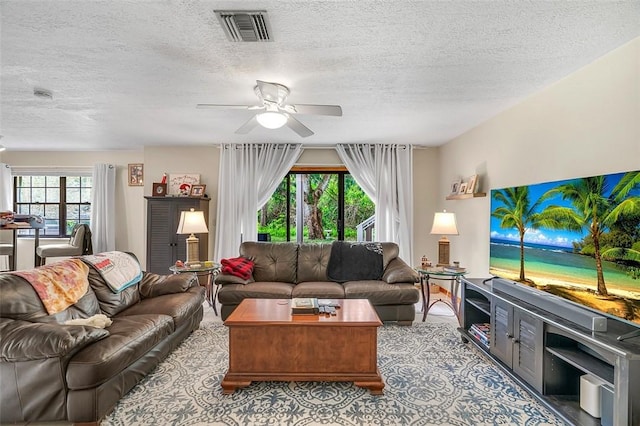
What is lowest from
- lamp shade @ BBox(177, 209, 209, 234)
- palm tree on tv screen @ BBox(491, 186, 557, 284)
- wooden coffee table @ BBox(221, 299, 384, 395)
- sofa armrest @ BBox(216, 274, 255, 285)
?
wooden coffee table @ BBox(221, 299, 384, 395)

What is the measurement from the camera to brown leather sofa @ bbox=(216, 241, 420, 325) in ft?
11.9

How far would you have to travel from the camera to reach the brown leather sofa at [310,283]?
3.63 metres

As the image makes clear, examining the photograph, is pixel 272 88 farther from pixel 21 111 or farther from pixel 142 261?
pixel 142 261

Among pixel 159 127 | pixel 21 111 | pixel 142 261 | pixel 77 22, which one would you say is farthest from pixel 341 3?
pixel 142 261

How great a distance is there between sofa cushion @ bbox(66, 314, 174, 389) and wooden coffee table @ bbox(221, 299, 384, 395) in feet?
1.98

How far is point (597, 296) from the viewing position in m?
2.07

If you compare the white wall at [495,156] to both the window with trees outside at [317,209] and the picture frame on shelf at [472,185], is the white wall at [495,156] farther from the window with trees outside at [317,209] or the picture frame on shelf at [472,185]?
the window with trees outside at [317,209]

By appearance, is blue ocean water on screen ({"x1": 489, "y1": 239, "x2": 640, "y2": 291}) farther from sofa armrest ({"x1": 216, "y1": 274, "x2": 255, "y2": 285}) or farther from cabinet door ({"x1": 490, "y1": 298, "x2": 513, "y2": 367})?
sofa armrest ({"x1": 216, "y1": 274, "x2": 255, "y2": 285})

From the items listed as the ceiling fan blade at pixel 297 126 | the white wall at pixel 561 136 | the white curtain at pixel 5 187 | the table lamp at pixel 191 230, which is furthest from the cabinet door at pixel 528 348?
the white curtain at pixel 5 187

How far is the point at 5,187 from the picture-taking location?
6234mm

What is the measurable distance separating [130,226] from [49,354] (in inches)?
196

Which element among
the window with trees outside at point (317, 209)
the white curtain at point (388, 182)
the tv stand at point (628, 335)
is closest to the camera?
the tv stand at point (628, 335)

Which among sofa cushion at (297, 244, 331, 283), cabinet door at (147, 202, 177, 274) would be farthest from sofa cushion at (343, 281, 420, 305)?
cabinet door at (147, 202, 177, 274)

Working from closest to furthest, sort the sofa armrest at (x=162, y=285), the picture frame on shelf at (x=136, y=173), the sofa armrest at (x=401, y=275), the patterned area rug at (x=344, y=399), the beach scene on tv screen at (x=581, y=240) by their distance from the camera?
the beach scene on tv screen at (x=581, y=240) → the patterned area rug at (x=344, y=399) → the sofa armrest at (x=162, y=285) → the sofa armrest at (x=401, y=275) → the picture frame on shelf at (x=136, y=173)
